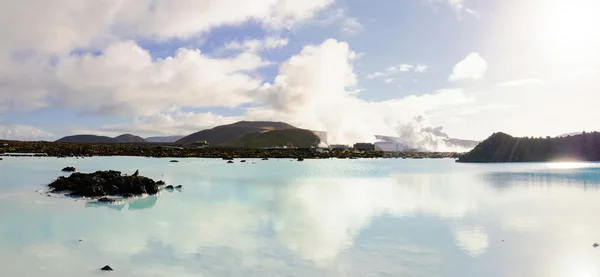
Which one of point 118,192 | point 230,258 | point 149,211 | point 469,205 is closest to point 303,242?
point 230,258

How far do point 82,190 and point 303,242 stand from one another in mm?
20633

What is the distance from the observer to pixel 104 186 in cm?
3178

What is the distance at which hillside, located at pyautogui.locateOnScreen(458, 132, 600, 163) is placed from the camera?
103m

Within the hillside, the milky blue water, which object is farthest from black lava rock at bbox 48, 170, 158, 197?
the hillside

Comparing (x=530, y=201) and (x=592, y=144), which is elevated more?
(x=592, y=144)

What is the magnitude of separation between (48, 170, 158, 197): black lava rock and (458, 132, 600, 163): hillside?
9683 centimetres

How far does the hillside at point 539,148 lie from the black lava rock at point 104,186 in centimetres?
9683

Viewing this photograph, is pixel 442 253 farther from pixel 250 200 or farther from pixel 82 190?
pixel 82 190

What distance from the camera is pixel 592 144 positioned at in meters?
103

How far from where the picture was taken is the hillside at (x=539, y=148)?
10294 cm

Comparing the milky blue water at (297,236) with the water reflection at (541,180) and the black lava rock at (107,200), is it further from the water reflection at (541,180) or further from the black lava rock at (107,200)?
the water reflection at (541,180)

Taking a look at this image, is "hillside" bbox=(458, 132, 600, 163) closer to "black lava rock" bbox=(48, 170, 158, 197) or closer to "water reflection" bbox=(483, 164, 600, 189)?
"water reflection" bbox=(483, 164, 600, 189)

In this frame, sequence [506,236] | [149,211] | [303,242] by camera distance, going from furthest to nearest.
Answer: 1. [149,211]
2. [506,236]
3. [303,242]

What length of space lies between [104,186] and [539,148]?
103 metres
